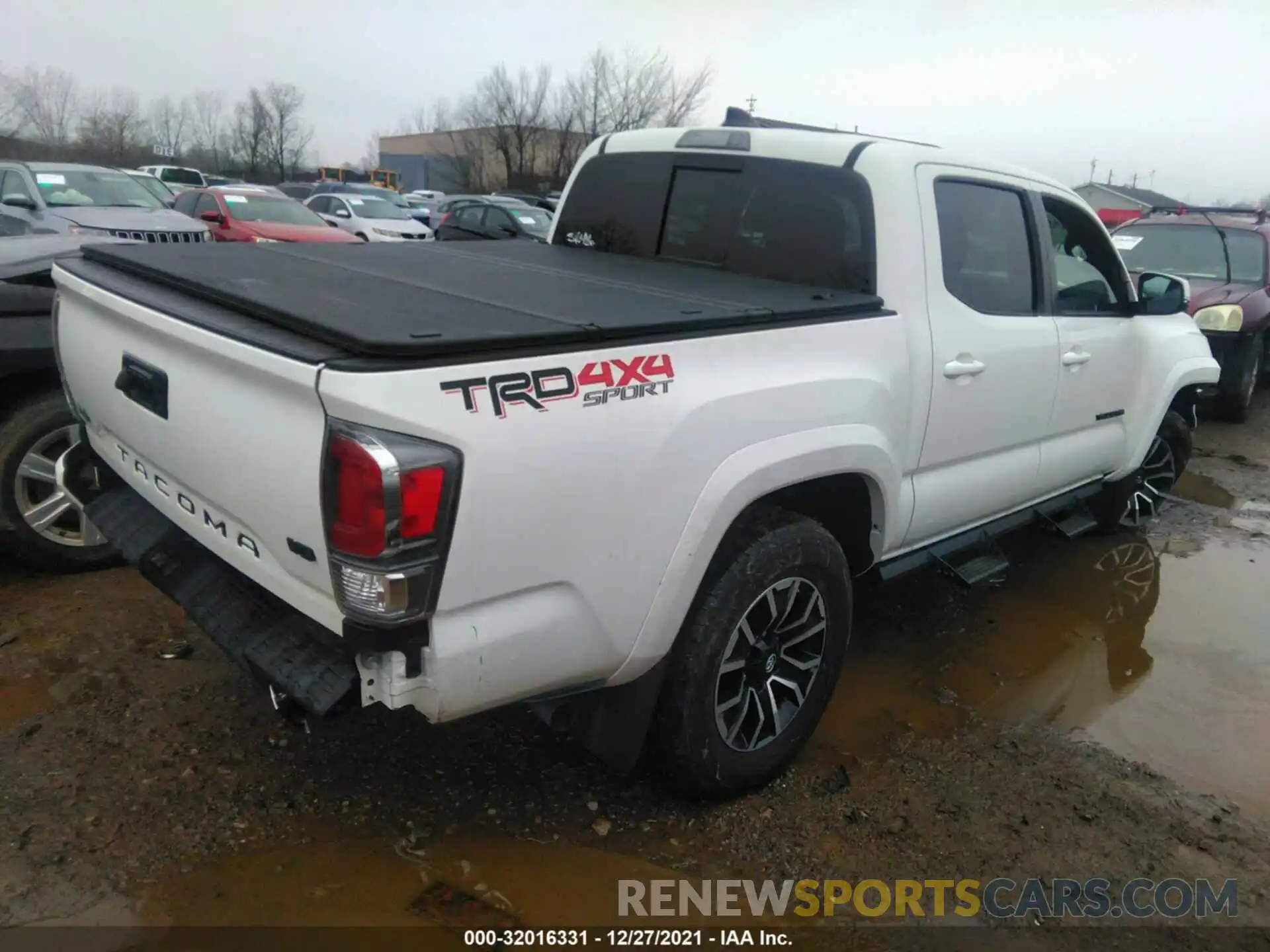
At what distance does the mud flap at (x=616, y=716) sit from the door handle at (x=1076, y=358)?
2.44 metres

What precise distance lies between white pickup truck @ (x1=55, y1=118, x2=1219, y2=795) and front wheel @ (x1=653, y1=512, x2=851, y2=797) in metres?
0.01

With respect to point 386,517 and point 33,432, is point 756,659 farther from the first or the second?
point 33,432

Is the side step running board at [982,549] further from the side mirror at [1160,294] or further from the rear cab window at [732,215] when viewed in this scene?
the rear cab window at [732,215]

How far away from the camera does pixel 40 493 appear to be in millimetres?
3887

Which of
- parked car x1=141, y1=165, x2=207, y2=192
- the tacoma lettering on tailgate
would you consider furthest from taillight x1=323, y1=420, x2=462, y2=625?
parked car x1=141, y1=165, x2=207, y2=192

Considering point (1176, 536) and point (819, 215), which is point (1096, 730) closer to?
point (819, 215)

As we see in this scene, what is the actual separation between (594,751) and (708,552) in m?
0.67

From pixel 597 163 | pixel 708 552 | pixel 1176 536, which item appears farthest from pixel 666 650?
pixel 1176 536

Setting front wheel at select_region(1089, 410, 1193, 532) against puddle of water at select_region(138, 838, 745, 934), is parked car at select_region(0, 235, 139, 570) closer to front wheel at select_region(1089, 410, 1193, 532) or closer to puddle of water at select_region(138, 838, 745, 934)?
puddle of water at select_region(138, 838, 745, 934)

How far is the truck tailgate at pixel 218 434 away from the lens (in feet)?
6.64

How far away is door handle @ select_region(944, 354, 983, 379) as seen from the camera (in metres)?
3.25

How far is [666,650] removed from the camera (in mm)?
2486

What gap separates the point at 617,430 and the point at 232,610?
1.14m

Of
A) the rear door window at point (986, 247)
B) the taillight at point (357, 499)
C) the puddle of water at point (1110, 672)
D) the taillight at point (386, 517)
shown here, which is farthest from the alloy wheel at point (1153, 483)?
the taillight at point (357, 499)
